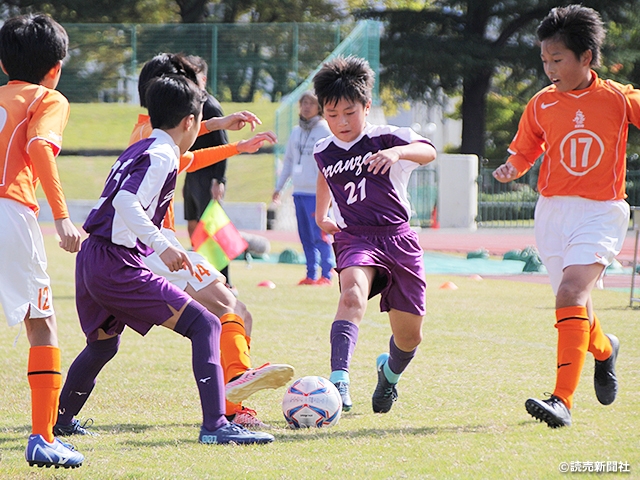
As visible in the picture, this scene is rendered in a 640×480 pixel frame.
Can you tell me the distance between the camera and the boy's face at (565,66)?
188 inches

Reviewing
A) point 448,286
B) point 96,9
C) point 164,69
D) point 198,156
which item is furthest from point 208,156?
point 96,9

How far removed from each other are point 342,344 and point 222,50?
88.6ft

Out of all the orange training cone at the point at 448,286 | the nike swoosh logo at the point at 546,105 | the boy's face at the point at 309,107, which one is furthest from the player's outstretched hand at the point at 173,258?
the orange training cone at the point at 448,286

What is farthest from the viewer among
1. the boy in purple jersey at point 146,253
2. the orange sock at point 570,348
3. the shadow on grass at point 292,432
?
the orange sock at point 570,348

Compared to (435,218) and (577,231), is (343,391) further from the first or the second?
(435,218)

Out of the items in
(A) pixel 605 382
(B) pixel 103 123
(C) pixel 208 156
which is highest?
(C) pixel 208 156

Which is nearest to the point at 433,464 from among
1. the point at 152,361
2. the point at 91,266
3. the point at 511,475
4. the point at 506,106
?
the point at 511,475

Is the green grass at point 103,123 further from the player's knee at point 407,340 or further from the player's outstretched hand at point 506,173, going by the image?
the player's knee at point 407,340

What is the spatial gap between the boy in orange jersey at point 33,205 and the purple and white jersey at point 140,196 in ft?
0.58

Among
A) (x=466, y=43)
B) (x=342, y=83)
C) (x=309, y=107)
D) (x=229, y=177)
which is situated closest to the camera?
(x=342, y=83)

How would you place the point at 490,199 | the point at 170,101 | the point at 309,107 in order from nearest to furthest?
the point at 170,101 < the point at 309,107 < the point at 490,199

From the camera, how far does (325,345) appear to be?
7070 mm

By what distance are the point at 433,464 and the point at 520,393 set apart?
1681 millimetres

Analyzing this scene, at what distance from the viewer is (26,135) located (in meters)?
3.96
